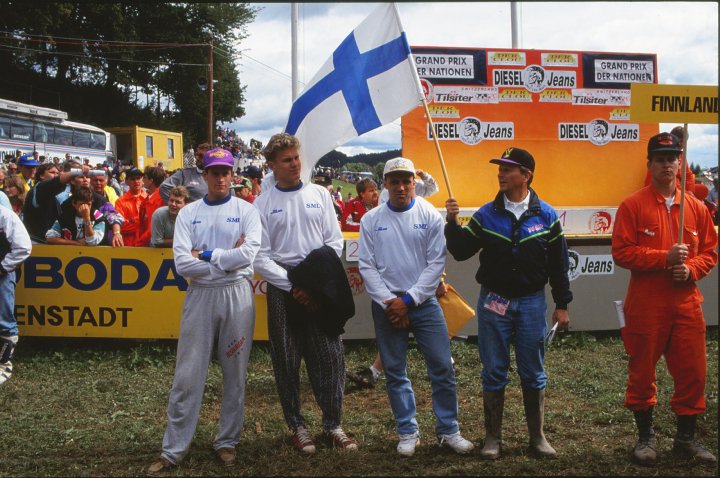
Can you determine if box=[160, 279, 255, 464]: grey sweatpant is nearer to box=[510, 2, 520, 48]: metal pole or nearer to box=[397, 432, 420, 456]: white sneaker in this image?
box=[397, 432, 420, 456]: white sneaker

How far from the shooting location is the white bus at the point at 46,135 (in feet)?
91.0

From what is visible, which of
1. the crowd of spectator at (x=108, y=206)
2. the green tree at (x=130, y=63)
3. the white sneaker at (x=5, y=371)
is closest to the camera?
the white sneaker at (x=5, y=371)

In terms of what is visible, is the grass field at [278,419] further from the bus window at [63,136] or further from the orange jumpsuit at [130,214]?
the bus window at [63,136]

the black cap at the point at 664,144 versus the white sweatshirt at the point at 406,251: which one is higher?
the black cap at the point at 664,144

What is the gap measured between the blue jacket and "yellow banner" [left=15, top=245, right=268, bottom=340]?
3603 millimetres

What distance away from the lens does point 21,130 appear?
1123 inches

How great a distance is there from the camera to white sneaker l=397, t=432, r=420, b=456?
4.77 meters

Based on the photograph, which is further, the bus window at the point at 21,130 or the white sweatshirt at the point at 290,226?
the bus window at the point at 21,130

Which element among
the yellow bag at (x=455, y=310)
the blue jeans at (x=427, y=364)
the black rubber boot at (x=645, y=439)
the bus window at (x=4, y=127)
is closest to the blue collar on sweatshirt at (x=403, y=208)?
the blue jeans at (x=427, y=364)

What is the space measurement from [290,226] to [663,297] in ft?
8.21

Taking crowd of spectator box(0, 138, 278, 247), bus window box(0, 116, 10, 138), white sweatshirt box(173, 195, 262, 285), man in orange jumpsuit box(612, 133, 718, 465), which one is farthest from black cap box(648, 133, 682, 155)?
bus window box(0, 116, 10, 138)

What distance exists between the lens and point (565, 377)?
22.4 feet

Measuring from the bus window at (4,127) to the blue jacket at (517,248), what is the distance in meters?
27.0

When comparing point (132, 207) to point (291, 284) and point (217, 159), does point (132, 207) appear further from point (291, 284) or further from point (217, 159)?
point (291, 284)
